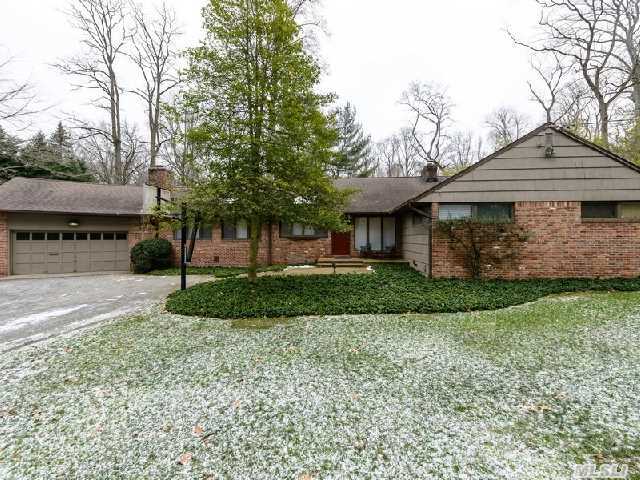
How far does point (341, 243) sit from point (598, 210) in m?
9.01

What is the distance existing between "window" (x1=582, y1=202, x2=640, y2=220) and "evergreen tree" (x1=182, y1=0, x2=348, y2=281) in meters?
8.08

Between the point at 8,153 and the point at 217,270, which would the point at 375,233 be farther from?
the point at 8,153

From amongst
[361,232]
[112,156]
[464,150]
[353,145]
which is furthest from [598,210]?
[112,156]

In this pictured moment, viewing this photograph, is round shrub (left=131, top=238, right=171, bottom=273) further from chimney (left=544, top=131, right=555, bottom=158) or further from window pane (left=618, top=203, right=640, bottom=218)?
window pane (left=618, top=203, right=640, bottom=218)

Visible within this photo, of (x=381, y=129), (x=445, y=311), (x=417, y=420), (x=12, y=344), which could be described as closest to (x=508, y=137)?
(x=381, y=129)

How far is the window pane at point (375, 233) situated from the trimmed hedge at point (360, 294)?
4221 millimetres

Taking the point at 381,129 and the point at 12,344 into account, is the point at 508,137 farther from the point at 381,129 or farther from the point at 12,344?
the point at 12,344

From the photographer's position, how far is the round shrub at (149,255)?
12688 mm

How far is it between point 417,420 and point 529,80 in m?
23.0

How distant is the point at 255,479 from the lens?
83.9 inches

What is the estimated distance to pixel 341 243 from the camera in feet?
44.8

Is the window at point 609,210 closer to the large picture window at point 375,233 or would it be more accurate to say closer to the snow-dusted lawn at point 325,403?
the snow-dusted lawn at point 325,403

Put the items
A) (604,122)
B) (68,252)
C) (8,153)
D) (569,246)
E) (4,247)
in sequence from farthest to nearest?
(8,153)
(604,122)
(68,252)
(4,247)
(569,246)

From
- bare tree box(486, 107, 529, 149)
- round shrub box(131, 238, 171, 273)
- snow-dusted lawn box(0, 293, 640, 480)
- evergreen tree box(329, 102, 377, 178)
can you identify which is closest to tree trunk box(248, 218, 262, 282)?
snow-dusted lawn box(0, 293, 640, 480)
